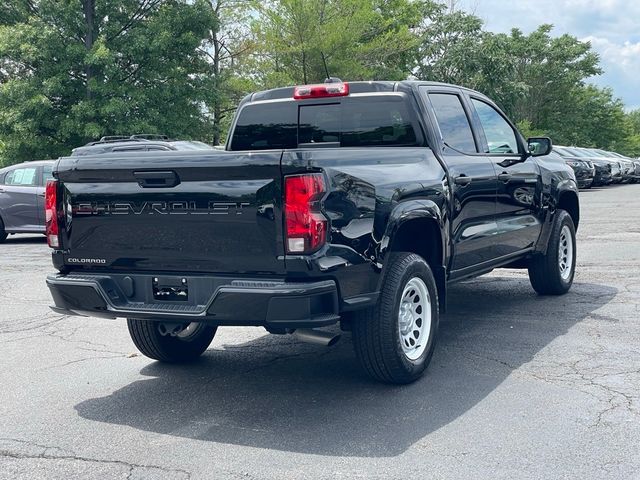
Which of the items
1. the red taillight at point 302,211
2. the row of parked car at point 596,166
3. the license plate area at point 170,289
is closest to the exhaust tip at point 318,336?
the red taillight at point 302,211

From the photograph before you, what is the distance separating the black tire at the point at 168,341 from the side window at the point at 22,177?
1058 centimetres

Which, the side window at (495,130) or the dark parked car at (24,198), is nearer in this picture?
the side window at (495,130)

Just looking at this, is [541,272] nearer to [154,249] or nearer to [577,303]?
[577,303]

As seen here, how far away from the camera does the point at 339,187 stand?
4406 mm

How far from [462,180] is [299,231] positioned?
79.2 inches

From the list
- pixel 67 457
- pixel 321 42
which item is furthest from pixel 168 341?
pixel 321 42

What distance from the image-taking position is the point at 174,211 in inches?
178

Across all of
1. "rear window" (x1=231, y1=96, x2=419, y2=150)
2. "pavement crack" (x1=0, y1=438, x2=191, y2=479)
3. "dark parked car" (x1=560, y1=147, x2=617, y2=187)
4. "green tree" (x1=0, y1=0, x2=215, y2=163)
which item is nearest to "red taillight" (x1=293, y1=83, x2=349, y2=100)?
"rear window" (x1=231, y1=96, x2=419, y2=150)

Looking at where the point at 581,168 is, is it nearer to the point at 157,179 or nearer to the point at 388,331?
the point at 388,331

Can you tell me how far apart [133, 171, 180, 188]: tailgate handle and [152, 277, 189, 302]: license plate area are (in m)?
0.54

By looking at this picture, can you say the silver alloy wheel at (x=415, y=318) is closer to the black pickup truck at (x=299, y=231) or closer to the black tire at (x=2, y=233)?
the black pickup truck at (x=299, y=231)

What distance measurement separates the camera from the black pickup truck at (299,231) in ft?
14.0

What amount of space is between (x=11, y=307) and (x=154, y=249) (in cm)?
446

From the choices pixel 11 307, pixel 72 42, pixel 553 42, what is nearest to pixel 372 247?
pixel 11 307
